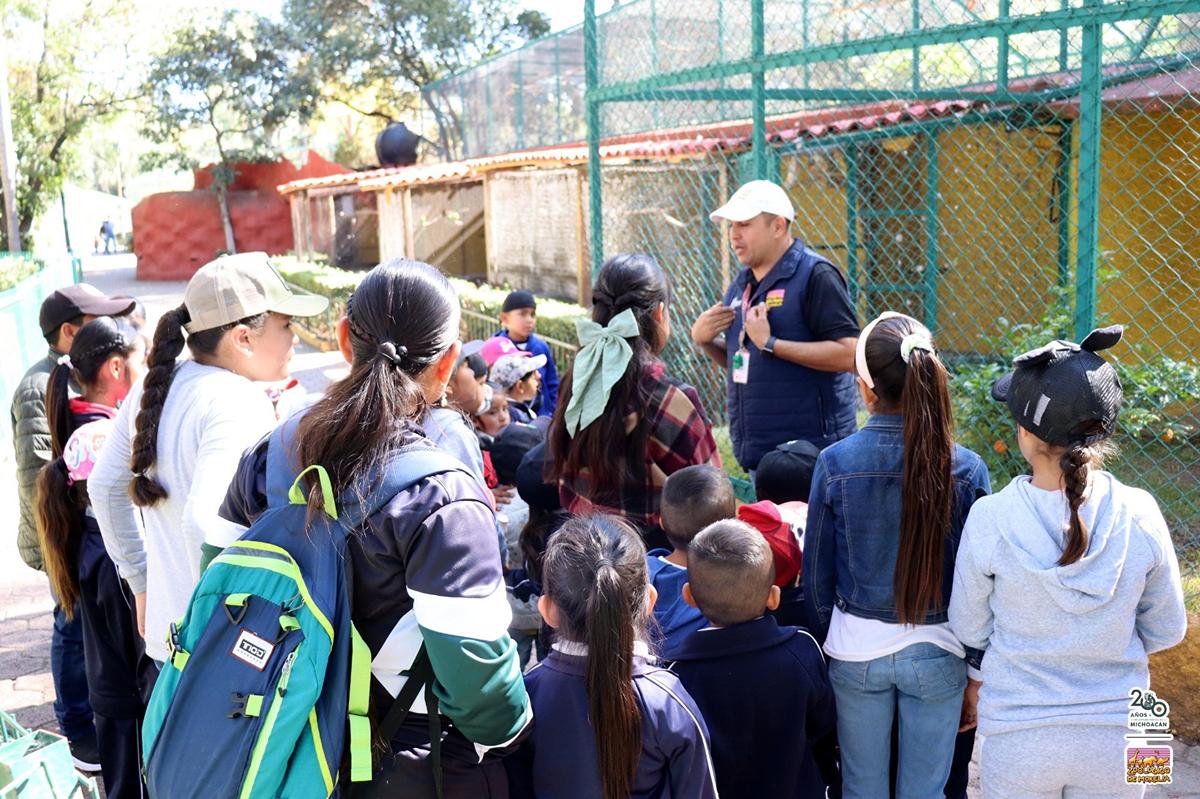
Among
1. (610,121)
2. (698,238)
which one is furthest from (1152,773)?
(610,121)

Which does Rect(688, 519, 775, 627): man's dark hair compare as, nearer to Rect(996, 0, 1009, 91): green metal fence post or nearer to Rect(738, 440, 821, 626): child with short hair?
Rect(738, 440, 821, 626): child with short hair

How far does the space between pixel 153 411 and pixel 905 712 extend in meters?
2.07

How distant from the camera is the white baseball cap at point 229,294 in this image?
8.75ft

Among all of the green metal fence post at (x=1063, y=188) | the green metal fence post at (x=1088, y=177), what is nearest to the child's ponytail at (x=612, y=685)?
the green metal fence post at (x=1088, y=177)

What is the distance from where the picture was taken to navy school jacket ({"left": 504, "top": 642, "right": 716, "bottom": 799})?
221 cm

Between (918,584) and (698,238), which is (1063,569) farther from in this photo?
(698,238)

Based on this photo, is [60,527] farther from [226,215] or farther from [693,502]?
[226,215]

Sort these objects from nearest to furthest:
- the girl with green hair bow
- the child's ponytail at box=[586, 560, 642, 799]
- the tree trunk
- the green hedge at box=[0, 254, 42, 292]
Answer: the child's ponytail at box=[586, 560, 642, 799] → the girl with green hair bow → the green hedge at box=[0, 254, 42, 292] → the tree trunk

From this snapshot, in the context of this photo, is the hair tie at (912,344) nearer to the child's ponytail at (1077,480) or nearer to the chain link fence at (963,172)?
the child's ponytail at (1077,480)

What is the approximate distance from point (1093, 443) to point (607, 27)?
11595mm

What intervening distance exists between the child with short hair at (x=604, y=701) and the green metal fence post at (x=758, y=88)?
9.70ft

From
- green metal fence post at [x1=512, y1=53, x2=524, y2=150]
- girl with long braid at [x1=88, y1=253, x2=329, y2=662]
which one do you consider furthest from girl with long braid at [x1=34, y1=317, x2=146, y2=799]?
green metal fence post at [x1=512, y1=53, x2=524, y2=150]

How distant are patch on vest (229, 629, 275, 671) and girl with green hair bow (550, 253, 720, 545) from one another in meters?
1.55

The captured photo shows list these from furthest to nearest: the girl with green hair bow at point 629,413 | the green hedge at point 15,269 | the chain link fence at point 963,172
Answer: the green hedge at point 15,269, the chain link fence at point 963,172, the girl with green hair bow at point 629,413
